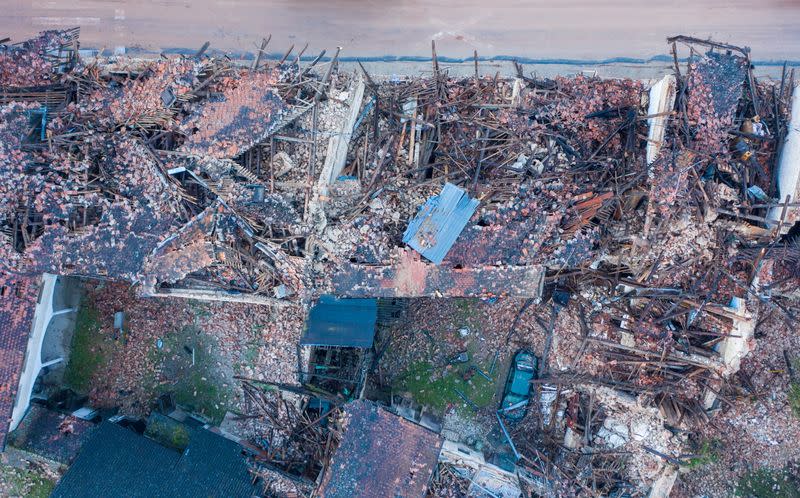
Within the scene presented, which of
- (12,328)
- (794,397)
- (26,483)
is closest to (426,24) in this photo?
(12,328)

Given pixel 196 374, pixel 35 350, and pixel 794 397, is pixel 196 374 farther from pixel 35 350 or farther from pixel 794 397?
pixel 794 397

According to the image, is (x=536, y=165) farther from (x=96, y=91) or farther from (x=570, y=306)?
(x=96, y=91)

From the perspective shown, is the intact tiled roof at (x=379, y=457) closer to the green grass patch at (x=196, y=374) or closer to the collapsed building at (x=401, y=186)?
the collapsed building at (x=401, y=186)

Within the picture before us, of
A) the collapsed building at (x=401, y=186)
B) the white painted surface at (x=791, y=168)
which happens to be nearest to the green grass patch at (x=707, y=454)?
the collapsed building at (x=401, y=186)

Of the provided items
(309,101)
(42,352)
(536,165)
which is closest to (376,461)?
(536,165)

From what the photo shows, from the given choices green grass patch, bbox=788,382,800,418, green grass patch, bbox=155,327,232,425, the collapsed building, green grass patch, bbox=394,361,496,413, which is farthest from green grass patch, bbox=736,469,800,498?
green grass patch, bbox=155,327,232,425

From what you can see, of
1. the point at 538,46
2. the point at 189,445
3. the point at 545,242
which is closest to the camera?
the point at 545,242
